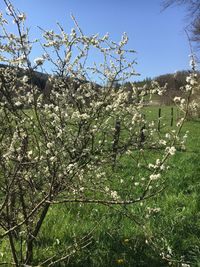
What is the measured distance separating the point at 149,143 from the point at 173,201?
1.83 meters

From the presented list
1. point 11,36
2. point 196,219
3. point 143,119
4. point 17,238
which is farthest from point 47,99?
point 196,219

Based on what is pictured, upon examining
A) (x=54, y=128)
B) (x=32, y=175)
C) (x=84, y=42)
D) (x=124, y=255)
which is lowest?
(x=124, y=255)

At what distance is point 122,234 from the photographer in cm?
519

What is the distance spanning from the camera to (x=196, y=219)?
19.0 ft

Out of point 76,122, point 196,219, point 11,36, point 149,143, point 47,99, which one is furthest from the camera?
point 196,219

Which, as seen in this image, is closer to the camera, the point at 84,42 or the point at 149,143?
the point at 84,42

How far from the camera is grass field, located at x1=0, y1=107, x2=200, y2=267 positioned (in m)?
4.52

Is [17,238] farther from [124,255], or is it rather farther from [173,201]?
[173,201]

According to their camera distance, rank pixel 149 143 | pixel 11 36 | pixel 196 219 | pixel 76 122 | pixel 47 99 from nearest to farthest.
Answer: pixel 11 36, pixel 76 122, pixel 47 99, pixel 149 143, pixel 196 219

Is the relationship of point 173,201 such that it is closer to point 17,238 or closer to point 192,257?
point 192,257

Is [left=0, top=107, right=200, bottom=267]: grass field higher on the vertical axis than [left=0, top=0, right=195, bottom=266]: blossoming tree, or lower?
lower

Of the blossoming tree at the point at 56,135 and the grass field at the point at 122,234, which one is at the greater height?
the blossoming tree at the point at 56,135

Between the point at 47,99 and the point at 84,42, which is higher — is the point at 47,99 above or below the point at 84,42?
below

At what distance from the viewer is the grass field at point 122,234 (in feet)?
14.8
